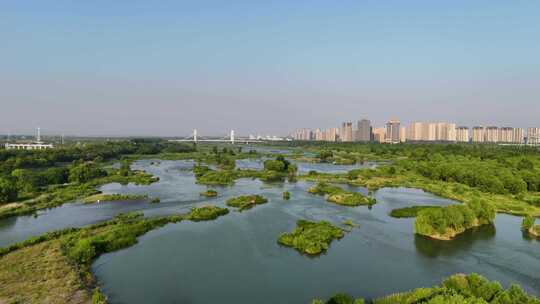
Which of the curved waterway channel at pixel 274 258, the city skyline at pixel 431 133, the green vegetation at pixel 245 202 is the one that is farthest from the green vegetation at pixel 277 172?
the city skyline at pixel 431 133

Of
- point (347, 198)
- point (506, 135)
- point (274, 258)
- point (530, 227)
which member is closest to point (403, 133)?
point (506, 135)

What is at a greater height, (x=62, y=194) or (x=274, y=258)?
(x=62, y=194)

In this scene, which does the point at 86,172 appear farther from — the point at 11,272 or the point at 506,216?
the point at 506,216

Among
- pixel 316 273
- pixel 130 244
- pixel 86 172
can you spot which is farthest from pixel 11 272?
pixel 86 172

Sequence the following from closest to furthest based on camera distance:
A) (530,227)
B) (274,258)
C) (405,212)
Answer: (274,258)
(530,227)
(405,212)

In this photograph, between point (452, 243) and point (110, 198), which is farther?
point (110, 198)

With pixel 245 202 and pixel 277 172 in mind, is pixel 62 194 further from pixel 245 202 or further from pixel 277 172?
pixel 277 172
